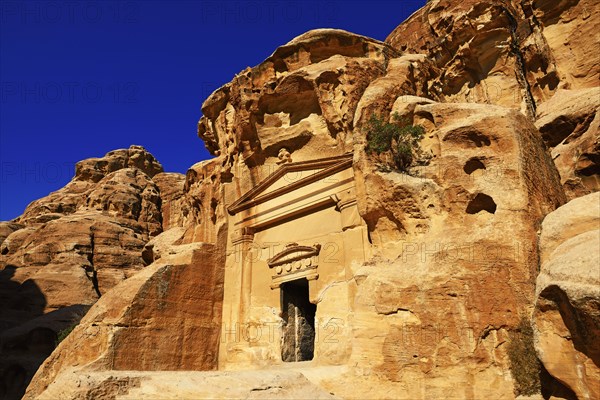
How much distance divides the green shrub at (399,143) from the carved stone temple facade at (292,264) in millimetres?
2302

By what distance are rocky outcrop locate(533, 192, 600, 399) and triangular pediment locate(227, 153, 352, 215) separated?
675 centimetres

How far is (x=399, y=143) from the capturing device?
922 cm

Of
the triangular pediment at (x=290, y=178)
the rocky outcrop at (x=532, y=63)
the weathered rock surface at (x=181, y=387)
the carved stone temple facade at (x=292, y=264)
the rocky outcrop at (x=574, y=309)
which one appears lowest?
the weathered rock surface at (x=181, y=387)

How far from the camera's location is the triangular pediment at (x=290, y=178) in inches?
484

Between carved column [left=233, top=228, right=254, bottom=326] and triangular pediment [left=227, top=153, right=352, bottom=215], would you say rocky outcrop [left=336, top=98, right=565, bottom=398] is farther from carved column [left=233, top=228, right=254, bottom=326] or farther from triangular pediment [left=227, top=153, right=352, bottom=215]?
carved column [left=233, top=228, right=254, bottom=326]

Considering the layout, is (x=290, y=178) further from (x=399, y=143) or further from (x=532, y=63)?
(x=532, y=63)

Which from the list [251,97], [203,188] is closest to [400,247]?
A: [251,97]

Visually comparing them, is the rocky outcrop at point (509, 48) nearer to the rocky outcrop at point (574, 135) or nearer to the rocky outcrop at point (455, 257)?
the rocky outcrop at point (574, 135)

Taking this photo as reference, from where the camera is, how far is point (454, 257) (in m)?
7.00

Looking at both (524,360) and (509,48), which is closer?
(524,360)

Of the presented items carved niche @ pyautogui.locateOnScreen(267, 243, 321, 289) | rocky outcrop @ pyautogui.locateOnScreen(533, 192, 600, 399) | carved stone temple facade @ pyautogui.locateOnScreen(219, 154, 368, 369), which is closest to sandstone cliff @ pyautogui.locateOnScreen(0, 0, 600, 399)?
rocky outcrop @ pyautogui.locateOnScreen(533, 192, 600, 399)

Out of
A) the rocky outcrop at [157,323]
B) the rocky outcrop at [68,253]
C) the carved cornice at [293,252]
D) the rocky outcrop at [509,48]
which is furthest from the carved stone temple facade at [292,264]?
the rocky outcrop at [68,253]

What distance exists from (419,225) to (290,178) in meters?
6.19

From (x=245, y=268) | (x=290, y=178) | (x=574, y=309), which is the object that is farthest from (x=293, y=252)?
(x=574, y=309)
